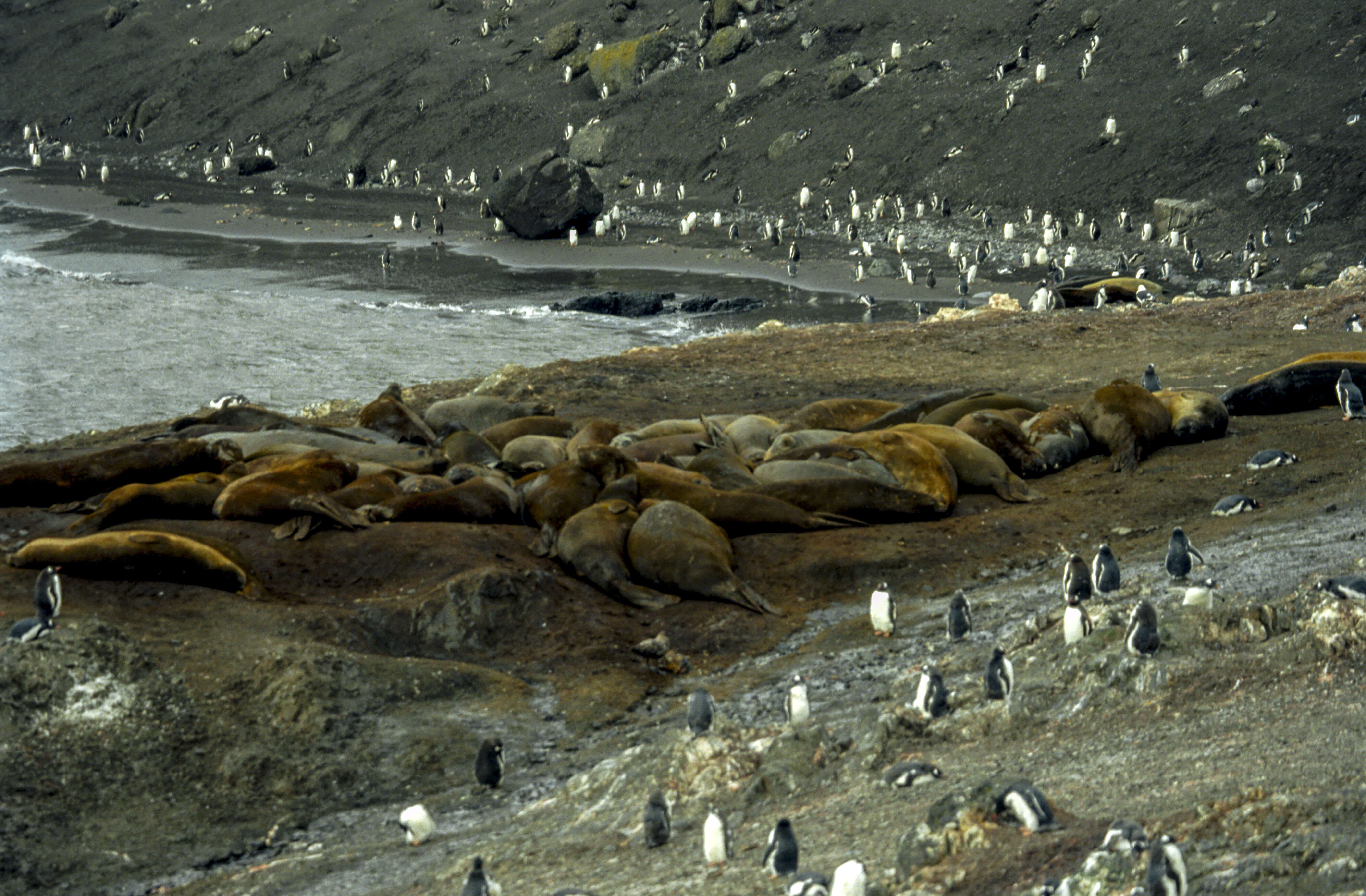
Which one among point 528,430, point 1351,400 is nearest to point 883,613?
point 528,430

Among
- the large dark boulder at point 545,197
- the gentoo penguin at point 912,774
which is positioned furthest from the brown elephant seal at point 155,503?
the large dark boulder at point 545,197

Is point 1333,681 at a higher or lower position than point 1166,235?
lower

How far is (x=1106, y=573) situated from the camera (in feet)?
24.6

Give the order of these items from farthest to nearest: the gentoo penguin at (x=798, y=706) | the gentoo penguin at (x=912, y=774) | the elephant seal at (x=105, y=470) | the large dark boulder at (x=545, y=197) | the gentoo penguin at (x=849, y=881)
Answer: the large dark boulder at (x=545, y=197)
the elephant seal at (x=105, y=470)
the gentoo penguin at (x=798, y=706)
the gentoo penguin at (x=912, y=774)
the gentoo penguin at (x=849, y=881)

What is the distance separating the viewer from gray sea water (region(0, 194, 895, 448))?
70.1 feet

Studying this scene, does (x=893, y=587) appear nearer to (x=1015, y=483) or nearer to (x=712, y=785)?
(x=1015, y=483)

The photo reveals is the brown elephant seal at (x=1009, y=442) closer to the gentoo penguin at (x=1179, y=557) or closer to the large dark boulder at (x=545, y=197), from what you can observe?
the gentoo penguin at (x=1179, y=557)

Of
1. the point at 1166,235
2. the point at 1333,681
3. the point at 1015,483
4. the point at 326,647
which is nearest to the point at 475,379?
the point at 1015,483

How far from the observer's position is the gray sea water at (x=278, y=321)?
21359mm

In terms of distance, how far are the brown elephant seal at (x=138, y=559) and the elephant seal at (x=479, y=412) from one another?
5.30 m

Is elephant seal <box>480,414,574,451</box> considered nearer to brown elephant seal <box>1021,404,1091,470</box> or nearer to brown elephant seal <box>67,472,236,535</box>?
brown elephant seal <box>67,472,236,535</box>

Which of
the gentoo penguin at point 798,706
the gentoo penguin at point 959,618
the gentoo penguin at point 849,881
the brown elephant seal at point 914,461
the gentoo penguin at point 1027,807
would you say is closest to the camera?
the gentoo penguin at point 849,881

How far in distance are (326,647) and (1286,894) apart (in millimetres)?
5502

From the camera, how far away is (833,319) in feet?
83.1
